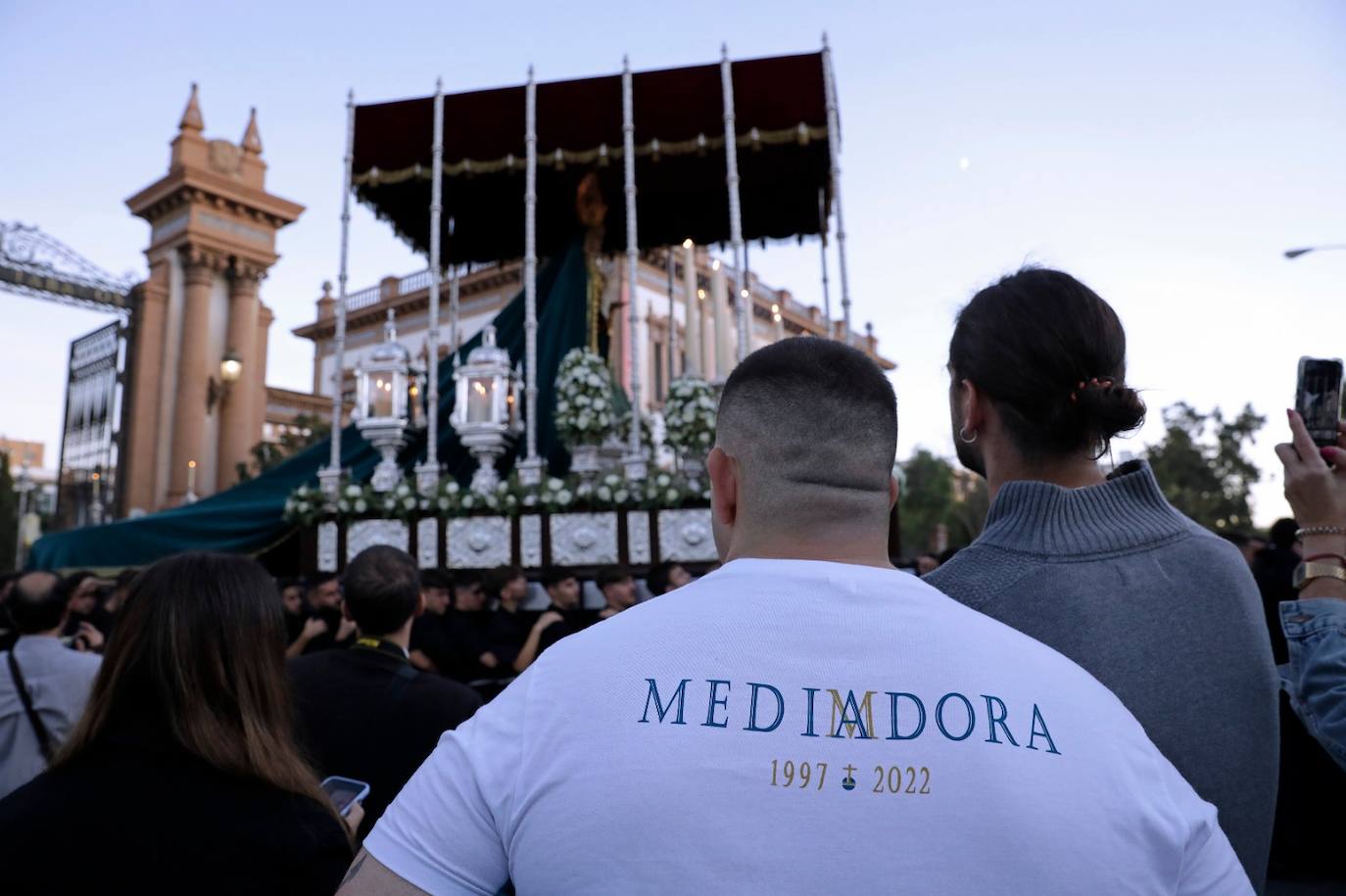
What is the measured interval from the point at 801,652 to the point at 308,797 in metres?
1.31

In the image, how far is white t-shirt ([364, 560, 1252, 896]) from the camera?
102 cm

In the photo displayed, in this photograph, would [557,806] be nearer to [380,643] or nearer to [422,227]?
[380,643]

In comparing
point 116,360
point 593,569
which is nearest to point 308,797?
point 593,569

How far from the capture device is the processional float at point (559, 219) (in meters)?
9.95

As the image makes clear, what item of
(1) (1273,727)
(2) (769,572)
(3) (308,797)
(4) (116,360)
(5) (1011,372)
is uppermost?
(4) (116,360)

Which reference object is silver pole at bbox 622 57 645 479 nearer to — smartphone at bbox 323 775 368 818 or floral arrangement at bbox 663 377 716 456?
floral arrangement at bbox 663 377 716 456

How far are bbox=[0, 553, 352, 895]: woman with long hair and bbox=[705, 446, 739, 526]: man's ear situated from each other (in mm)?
1100

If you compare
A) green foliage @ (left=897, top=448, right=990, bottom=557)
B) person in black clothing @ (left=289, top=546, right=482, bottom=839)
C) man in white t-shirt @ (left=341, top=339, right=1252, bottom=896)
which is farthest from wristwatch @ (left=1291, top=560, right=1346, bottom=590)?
green foliage @ (left=897, top=448, right=990, bottom=557)

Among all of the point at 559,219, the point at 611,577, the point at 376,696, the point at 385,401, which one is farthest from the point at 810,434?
the point at 559,219

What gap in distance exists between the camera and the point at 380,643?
11.0 feet

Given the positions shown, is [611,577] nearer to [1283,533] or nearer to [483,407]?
[483,407]

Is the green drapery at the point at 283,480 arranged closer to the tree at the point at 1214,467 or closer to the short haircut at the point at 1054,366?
the short haircut at the point at 1054,366

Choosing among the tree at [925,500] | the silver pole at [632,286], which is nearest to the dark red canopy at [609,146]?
the silver pole at [632,286]

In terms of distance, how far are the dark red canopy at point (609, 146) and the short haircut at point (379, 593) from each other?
30.6ft
